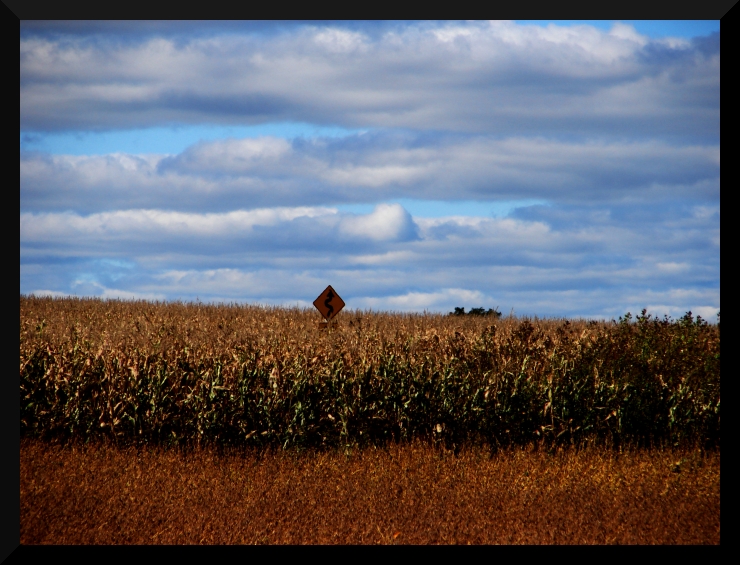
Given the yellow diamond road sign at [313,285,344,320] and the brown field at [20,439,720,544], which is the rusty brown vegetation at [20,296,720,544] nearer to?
the brown field at [20,439,720,544]

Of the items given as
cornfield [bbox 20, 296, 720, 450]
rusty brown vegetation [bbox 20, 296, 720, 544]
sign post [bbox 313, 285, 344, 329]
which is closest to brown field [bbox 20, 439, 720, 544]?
rusty brown vegetation [bbox 20, 296, 720, 544]

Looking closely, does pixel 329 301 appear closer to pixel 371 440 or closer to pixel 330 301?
pixel 330 301

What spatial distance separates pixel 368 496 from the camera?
8078mm

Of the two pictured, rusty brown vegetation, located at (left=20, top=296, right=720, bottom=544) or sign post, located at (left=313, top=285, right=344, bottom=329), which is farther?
sign post, located at (left=313, top=285, right=344, bottom=329)

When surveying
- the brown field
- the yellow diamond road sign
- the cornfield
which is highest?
the yellow diamond road sign

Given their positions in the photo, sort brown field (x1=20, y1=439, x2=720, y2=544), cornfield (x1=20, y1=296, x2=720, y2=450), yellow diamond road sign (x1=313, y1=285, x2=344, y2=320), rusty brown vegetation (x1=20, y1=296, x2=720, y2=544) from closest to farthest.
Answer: brown field (x1=20, y1=439, x2=720, y2=544) < rusty brown vegetation (x1=20, y1=296, x2=720, y2=544) < cornfield (x1=20, y1=296, x2=720, y2=450) < yellow diamond road sign (x1=313, y1=285, x2=344, y2=320)

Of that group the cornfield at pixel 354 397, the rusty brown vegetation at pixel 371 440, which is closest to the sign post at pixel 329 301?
the rusty brown vegetation at pixel 371 440

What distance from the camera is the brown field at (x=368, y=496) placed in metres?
7.12

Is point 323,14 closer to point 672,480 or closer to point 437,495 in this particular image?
point 437,495

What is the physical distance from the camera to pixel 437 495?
812 centimetres

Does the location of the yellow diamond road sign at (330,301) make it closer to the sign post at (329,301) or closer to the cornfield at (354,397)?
the sign post at (329,301)

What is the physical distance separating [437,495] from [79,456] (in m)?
5.54

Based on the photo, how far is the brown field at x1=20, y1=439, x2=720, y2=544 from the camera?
712 centimetres
